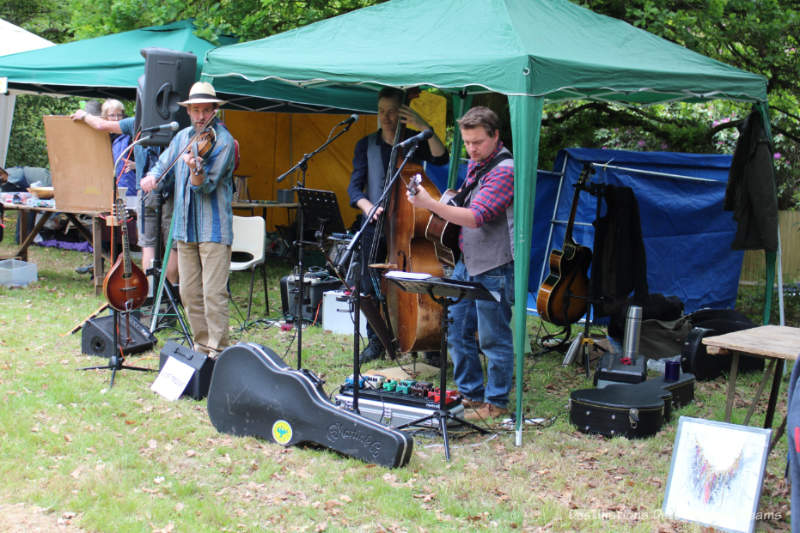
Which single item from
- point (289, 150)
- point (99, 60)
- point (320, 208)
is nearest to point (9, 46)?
point (99, 60)

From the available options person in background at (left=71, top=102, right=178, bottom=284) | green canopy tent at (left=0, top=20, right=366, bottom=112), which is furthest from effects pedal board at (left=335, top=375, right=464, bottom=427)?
green canopy tent at (left=0, top=20, right=366, bottom=112)

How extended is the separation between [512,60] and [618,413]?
6.84ft

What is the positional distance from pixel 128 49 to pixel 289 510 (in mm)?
6934

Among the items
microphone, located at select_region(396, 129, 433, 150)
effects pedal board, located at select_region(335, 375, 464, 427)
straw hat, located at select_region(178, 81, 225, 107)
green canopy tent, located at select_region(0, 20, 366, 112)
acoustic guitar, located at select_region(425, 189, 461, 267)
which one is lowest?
effects pedal board, located at select_region(335, 375, 464, 427)

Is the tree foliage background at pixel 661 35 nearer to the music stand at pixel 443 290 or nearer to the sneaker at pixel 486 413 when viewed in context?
the sneaker at pixel 486 413

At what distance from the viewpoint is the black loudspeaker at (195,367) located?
4.91 m

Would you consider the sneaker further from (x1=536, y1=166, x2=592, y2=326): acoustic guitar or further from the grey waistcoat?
(x1=536, y1=166, x2=592, y2=326): acoustic guitar

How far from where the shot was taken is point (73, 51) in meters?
8.92

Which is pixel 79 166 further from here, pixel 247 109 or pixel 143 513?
pixel 143 513

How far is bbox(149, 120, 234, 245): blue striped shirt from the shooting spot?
5.28 m

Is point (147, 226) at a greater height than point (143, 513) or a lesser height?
greater

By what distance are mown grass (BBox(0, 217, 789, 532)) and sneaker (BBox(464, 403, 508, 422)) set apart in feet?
0.55

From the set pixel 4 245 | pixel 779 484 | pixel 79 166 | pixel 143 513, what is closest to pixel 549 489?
pixel 779 484

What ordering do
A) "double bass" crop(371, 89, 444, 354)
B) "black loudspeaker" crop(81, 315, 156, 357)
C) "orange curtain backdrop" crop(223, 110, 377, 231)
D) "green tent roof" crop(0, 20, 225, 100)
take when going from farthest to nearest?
"orange curtain backdrop" crop(223, 110, 377, 231) < "green tent roof" crop(0, 20, 225, 100) < "black loudspeaker" crop(81, 315, 156, 357) < "double bass" crop(371, 89, 444, 354)
